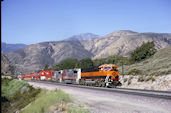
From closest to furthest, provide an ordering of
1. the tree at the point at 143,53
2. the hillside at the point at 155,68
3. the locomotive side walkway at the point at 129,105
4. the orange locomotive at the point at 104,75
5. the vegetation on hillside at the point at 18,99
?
the locomotive side walkway at the point at 129,105 → the vegetation on hillside at the point at 18,99 → the orange locomotive at the point at 104,75 → the hillside at the point at 155,68 → the tree at the point at 143,53

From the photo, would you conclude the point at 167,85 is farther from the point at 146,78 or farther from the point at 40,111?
the point at 40,111

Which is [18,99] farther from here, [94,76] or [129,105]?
[129,105]

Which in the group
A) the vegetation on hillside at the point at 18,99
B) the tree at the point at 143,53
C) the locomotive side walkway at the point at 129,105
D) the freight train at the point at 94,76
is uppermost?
the tree at the point at 143,53

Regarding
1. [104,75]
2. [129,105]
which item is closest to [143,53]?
[104,75]

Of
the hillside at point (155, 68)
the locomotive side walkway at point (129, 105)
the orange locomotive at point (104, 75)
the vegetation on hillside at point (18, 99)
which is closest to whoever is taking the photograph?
the locomotive side walkway at point (129, 105)

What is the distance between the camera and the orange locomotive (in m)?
31.0

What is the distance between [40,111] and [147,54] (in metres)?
85.9

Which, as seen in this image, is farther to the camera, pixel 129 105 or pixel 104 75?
pixel 104 75

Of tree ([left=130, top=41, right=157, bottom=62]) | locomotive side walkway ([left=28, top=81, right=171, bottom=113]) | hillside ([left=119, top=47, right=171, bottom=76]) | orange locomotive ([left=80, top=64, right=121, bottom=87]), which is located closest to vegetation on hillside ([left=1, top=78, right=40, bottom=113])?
orange locomotive ([left=80, top=64, right=121, bottom=87])

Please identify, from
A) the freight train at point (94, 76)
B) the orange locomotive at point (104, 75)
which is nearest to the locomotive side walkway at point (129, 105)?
the orange locomotive at point (104, 75)

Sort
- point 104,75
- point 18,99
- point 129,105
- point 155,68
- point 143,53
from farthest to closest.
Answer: point 143,53 → point 155,68 → point 18,99 → point 104,75 → point 129,105

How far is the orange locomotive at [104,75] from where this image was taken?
3102 centimetres

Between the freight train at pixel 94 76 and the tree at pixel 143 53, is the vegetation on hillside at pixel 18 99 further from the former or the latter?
the tree at pixel 143 53

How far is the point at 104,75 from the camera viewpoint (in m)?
31.8
